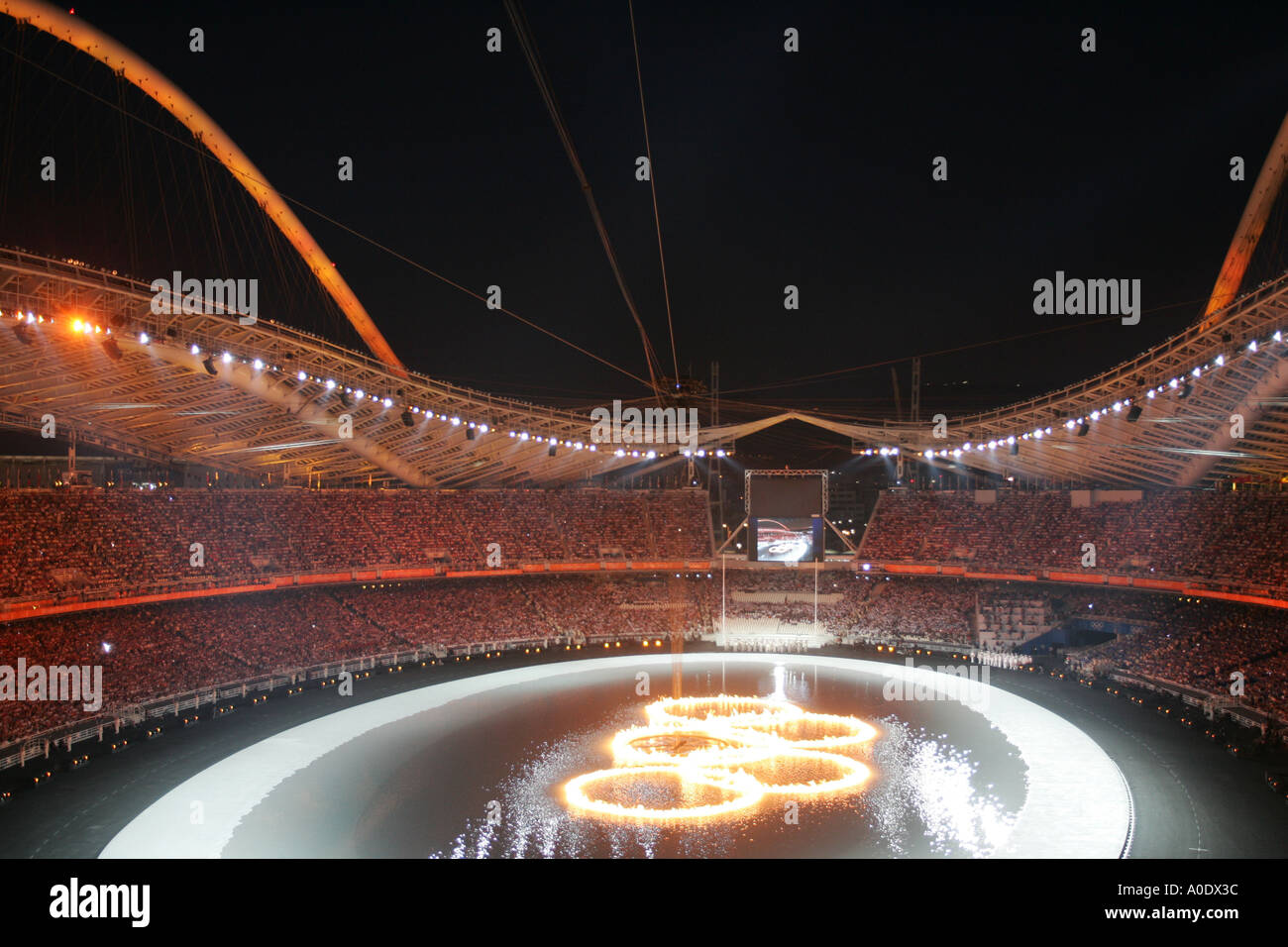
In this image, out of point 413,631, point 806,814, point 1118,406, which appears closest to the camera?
point 806,814

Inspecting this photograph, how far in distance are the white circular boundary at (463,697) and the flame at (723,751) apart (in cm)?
498

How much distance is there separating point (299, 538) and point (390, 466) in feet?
19.3

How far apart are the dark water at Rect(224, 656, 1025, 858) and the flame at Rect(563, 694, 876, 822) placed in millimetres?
568

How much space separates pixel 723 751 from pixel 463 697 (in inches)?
469

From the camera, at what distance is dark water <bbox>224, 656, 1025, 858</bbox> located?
2019cm

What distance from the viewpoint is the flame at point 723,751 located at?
77.5 ft

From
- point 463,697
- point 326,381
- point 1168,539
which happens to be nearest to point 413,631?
point 463,697

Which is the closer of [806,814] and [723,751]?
[806,814]

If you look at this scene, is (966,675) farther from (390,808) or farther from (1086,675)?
(390,808)

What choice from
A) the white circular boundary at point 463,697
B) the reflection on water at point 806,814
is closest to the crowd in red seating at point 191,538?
the white circular boundary at point 463,697

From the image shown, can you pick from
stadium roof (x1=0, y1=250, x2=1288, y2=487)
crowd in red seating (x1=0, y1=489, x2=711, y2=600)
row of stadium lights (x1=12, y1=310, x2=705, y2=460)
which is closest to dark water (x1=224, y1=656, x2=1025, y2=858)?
row of stadium lights (x1=12, y1=310, x2=705, y2=460)

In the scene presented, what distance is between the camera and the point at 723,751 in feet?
93.4

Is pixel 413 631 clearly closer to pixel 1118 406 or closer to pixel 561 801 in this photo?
pixel 561 801

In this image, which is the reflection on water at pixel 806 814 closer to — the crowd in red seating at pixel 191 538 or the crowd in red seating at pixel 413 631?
the crowd in red seating at pixel 413 631
